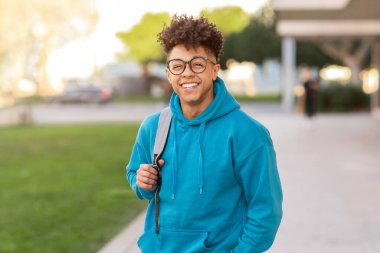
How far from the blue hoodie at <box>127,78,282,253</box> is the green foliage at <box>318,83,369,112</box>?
2933 centimetres

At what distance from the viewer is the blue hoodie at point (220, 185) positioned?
2.69 metres

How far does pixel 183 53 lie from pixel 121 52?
85.7m

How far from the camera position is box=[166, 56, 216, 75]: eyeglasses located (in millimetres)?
2750

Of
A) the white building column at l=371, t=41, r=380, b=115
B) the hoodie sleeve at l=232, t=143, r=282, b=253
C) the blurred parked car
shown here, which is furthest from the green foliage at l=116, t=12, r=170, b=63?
the hoodie sleeve at l=232, t=143, r=282, b=253

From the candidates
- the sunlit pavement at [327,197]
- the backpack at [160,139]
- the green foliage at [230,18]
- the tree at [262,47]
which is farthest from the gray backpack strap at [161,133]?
the green foliage at [230,18]

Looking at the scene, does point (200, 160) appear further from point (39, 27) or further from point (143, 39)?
point (143, 39)

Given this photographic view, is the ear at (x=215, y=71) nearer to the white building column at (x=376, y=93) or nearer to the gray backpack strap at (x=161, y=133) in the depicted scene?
the gray backpack strap at (x=161, y=133)

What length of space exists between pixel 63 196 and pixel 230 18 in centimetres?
5157

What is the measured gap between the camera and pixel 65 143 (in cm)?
1872

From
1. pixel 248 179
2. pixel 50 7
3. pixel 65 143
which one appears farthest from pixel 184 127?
pixel 50 7

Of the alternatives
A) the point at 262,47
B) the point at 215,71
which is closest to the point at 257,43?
the point at 262,47

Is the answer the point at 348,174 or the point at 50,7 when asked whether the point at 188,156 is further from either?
the point at 50,7

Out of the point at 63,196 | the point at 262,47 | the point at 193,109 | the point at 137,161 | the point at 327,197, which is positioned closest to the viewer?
the point at 193,109

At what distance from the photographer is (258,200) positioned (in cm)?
271
